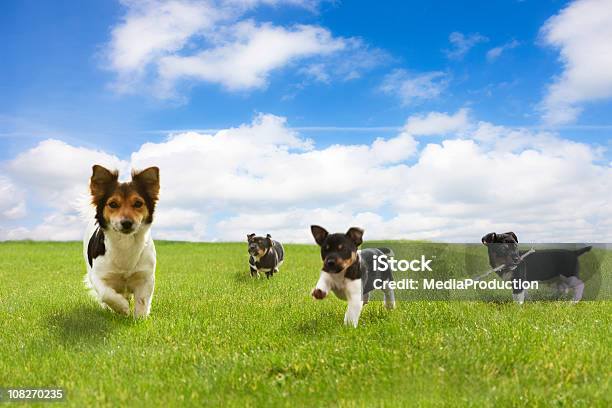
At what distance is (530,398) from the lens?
5.84m

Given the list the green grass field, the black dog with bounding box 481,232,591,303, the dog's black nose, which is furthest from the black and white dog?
the black dog with bounding box 481,232,591,303

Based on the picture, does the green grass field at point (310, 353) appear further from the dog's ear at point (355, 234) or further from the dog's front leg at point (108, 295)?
the dog's ear at point (355, 234)

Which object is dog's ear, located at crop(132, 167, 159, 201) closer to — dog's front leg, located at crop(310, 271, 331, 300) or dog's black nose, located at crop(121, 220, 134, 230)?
dog's black nose, located at crop(121, 220, 134, 230)

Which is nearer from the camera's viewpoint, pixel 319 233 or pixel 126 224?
pixel 319 233

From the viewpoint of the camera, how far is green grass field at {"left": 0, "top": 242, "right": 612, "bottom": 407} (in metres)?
6.19

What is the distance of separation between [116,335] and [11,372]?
1.79 m

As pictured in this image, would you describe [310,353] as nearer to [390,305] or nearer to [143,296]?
[390,305]

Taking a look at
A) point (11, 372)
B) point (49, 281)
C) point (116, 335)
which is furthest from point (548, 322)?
point (49, 281)

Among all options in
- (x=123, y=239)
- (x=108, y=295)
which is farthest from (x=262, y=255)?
(x=123, y=239)

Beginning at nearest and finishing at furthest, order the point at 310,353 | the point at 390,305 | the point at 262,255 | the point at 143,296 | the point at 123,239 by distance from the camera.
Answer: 1. the point at 310,353
2. the point at 123,239
3. the point at 143,296
4. the point at 390,305
5. the point at 262,255

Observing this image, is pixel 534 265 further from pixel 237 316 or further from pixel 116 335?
pixel 116 335

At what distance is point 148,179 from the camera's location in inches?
353

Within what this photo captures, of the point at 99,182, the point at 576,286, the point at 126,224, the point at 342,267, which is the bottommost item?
the point at 576,286

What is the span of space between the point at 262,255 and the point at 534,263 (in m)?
8.41
